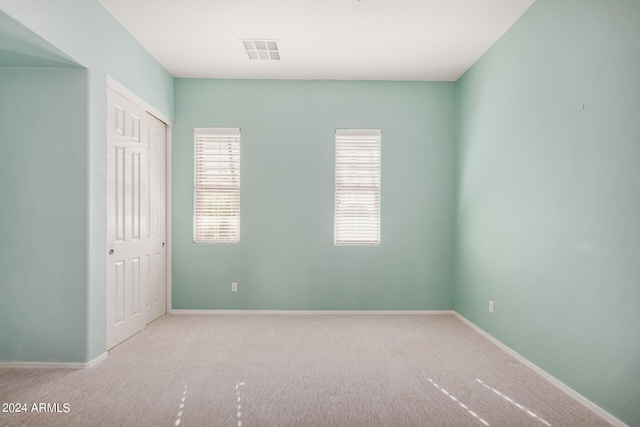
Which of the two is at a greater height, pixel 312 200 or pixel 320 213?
pixel 312 200

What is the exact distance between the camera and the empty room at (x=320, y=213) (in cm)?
251

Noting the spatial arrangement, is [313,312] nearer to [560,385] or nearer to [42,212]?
[560,385]

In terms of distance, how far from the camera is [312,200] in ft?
16.4

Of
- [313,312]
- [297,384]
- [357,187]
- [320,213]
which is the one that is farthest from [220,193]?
[297,384]

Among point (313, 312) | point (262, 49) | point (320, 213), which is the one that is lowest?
point (313, 312)

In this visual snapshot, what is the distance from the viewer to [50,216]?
3.10m

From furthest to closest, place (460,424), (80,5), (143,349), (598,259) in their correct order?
(143,349) < (80,5) < (598,259) < (460,424)

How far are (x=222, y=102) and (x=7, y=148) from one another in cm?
246

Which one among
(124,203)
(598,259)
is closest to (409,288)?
(598,259)

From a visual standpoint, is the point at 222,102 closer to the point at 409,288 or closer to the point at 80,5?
the point at 80,5

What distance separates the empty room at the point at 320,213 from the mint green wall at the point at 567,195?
19mm

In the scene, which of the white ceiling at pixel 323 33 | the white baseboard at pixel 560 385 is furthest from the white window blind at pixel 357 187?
the white baseboard at pixel 560 385

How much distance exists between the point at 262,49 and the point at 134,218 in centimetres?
225

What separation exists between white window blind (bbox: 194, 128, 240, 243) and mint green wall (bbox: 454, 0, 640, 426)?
299cm
